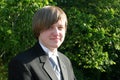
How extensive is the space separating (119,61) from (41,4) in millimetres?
4529

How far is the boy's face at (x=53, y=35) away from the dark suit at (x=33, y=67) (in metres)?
0.10

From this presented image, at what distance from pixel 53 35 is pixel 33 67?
0.29 meters

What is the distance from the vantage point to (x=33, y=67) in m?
2.77

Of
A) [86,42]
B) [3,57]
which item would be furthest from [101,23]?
[3,57]

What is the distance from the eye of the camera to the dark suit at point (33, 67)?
2.69m

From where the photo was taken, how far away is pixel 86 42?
9.14m

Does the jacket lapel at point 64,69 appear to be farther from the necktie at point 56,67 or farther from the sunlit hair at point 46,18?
the sunlit hair at point 46,18

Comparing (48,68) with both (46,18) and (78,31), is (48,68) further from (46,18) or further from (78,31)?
(78,31)

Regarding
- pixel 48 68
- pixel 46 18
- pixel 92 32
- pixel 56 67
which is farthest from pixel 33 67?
pixel 92 32

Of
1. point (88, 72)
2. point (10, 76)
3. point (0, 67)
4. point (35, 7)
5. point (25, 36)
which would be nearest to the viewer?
point (10, 76)

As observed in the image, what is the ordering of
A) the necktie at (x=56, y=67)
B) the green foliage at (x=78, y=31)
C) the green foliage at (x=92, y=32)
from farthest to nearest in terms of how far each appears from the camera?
the green foliage at (x=92, y=32) → the green foliage at (x=78, y=31) → the necktie at (x=56, y=67)

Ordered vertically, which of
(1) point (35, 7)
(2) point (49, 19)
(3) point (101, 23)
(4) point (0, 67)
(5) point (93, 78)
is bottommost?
(5) point (93, 78)

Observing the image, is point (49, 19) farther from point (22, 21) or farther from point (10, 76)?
point (22, 21)

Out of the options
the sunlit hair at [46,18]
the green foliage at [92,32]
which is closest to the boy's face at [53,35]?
the sunlit hair at [46,18]
